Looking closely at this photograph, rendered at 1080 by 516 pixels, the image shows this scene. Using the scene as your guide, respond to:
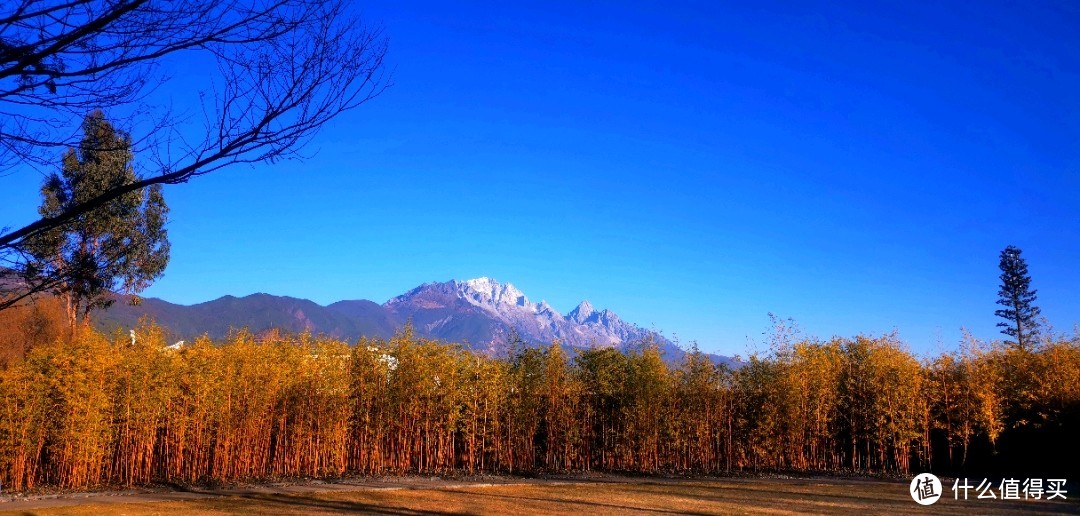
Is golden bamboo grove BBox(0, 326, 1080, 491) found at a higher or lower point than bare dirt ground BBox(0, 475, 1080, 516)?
higher

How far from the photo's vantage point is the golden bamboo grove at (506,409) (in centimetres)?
816

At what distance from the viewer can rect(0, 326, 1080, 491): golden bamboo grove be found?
8164 millimetres

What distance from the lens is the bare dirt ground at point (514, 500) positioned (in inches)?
266

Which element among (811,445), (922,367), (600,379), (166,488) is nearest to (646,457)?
(600,379)

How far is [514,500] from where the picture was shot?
25.2 feet

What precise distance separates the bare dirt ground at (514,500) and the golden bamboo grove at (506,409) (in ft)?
2.89

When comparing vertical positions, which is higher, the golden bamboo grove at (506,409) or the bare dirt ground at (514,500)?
the golden bamboo grove at (506,409)

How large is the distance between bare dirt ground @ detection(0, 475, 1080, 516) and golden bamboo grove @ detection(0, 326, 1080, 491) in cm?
88

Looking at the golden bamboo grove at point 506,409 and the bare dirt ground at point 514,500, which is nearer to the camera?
the bare dirt ground at point 514,500

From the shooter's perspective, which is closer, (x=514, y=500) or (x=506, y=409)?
(x=514, y=500)

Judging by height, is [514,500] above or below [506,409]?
below

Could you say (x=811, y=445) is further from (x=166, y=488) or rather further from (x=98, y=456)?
(x=98, y=456)

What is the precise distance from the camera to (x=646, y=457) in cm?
1119

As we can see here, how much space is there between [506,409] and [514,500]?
3134mm
